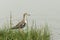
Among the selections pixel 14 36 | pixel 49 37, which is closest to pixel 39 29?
pixel 49 37

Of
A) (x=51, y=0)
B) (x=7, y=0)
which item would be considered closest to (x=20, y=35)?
(x=51, y=0)

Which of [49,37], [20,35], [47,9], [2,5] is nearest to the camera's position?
[20,35]

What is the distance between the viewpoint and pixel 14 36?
212 inches

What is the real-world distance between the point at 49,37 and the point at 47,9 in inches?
244

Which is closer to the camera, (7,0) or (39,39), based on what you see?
(39,39)

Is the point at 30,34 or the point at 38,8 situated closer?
the point at 30,34

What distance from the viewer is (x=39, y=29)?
19.0ft

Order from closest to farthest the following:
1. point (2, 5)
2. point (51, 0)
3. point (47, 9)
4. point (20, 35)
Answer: point (20, 35)
point (47, 9)
point (2, 5)
point (51, 0)

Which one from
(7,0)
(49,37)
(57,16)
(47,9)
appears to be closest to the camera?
(49,37)

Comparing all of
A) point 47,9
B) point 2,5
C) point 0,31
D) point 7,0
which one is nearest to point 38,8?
point 47,9

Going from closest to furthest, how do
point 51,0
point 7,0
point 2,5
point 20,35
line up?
point 20,35 < point 2,5 < point 51,0 < point 7,0

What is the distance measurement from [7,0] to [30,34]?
388 inches

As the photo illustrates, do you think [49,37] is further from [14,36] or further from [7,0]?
[7,0]

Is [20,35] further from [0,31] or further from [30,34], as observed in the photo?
[0,31]
